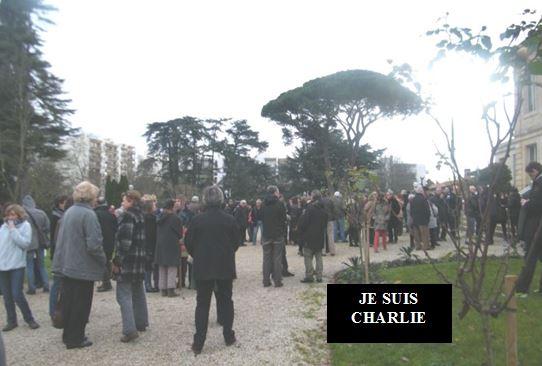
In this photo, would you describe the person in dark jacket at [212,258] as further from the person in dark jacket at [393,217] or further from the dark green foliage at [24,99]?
the dark green foliage at [24,99]

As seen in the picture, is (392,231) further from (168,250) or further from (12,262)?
(12,262)

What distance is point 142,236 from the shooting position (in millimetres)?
6219

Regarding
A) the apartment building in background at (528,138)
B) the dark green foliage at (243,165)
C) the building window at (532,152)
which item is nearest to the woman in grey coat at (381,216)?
the apartment building in background at (528,138)

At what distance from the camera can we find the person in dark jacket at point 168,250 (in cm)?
889

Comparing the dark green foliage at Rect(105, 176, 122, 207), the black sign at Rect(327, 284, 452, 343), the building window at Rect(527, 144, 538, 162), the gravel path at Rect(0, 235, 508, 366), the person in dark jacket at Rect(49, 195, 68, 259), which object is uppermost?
the building window at Rect(527, 144, 538, 162)

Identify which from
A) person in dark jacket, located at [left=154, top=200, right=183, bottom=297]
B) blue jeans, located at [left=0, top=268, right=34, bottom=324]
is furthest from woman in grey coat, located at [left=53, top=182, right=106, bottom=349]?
person in dark jacket, located at [left=154, top=200, right=183, bottom=297]

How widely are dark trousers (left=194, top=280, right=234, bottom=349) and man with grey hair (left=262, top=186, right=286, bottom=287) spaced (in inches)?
149

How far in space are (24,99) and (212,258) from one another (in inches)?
1013

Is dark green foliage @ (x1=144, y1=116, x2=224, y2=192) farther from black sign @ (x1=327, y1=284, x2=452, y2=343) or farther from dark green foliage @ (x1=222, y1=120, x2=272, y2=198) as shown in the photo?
black sign @ (x1=327, y1=284, x2=452, y2=343)

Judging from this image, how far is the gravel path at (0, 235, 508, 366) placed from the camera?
535 centimetres

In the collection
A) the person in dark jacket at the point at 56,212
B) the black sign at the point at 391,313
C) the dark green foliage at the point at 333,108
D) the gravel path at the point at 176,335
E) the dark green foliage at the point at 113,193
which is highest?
the dark green foliage at the point at 333,108

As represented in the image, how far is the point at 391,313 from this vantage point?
9.15 ft

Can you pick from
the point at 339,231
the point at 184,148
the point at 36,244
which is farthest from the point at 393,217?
the point at 184,148

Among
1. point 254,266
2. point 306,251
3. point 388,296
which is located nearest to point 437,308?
point 388,296
